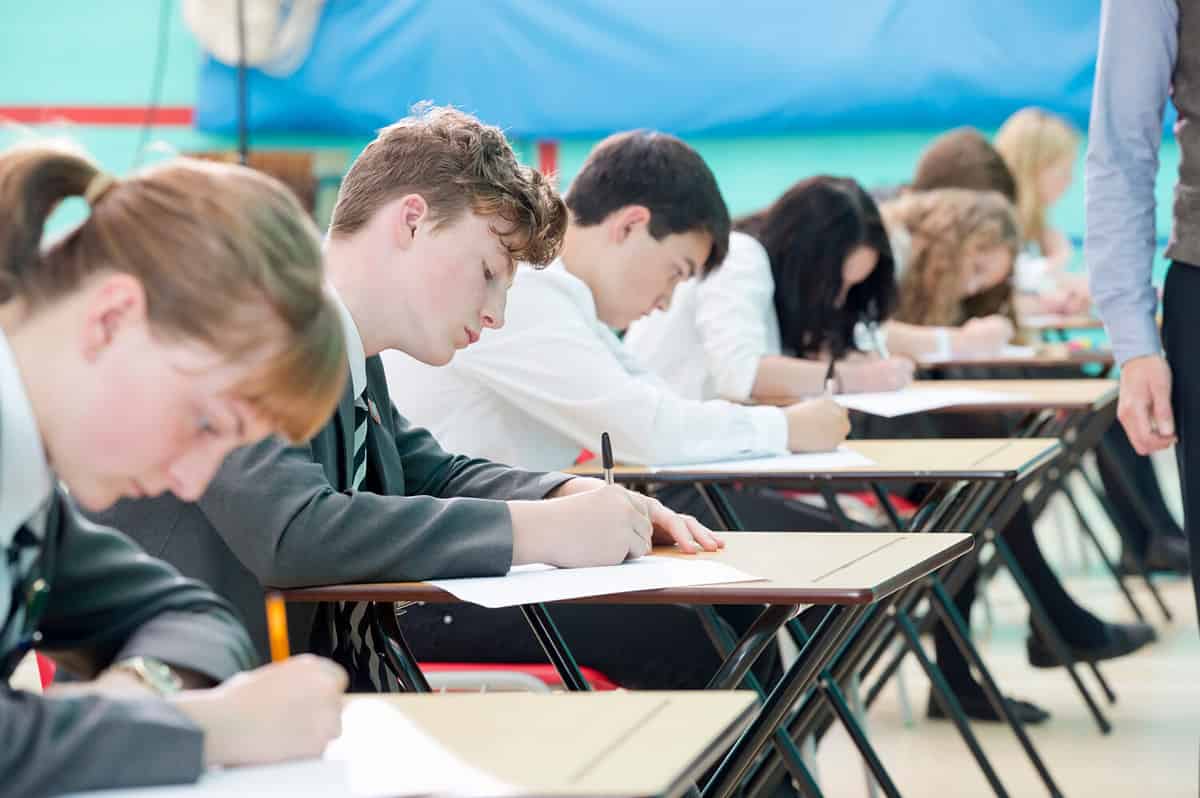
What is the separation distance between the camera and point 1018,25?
5797 mm

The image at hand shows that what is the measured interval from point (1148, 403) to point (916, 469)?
0.29 metres

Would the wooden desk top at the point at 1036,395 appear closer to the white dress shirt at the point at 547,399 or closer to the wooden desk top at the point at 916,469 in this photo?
the wooden desk top at the point at 916,469

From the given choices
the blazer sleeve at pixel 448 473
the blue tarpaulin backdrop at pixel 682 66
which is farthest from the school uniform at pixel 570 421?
the blue tarpaulin backdrop at pixel 682 66

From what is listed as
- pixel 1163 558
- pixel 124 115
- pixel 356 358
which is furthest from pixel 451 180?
pixel 124 115

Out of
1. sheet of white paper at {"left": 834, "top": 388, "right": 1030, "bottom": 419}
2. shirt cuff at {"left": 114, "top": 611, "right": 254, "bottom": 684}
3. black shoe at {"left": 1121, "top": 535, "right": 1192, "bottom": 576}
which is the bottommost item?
black shoe at {"left": 1121, "top": 535, "right": 1192, "bottom": 576}

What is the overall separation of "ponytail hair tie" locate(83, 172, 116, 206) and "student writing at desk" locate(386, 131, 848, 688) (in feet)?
3.71

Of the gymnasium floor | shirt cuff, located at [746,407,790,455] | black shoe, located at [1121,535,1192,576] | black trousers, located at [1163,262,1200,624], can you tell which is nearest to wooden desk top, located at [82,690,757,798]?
black trousers, located at [1163,262,1200,624]

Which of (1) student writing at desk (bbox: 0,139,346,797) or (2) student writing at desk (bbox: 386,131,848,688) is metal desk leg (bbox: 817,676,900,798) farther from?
(1) student writing at desk (bbox: 0,139,346,797)

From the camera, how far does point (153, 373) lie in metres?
0.90

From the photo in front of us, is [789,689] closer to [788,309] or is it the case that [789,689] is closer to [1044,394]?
[1044,394]

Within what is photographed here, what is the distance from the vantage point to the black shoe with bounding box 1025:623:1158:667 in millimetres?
3377

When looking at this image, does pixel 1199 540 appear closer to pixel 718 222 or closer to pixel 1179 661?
pixel 718 222

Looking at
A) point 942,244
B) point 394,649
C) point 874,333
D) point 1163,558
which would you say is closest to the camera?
point 394,649

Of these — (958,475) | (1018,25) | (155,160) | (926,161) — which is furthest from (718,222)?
(1018,25)
